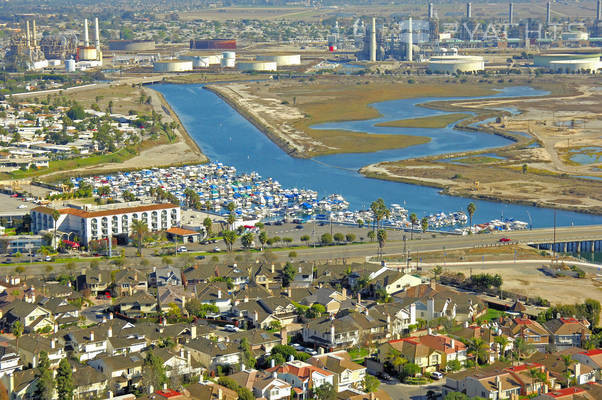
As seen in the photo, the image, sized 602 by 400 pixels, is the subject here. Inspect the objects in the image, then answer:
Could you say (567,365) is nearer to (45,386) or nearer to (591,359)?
(591,359)

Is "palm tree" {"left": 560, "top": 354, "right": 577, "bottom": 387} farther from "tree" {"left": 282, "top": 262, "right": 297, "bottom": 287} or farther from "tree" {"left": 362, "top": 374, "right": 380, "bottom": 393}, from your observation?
"tree" {"left": 282, "top": 262, "right": 297, "bottom": 287}

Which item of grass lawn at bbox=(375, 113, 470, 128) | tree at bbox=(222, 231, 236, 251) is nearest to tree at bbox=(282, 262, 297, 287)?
tree at bbox=(222, 231, 236, 251)

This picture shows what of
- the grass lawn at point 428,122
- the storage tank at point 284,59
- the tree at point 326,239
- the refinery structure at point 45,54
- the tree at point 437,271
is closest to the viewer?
the tree at point 437,271

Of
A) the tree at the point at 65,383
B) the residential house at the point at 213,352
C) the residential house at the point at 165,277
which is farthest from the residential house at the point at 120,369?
the residential house at the point at 165,277

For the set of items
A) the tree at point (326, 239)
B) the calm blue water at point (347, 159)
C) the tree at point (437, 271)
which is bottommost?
the calm blue water at point (347, 159)

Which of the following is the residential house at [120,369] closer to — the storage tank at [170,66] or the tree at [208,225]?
the tree at [208,225]

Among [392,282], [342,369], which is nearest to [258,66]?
[392,282]

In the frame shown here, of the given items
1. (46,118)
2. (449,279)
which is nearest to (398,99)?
(46,118)

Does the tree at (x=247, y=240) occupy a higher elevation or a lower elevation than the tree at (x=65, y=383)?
lower
